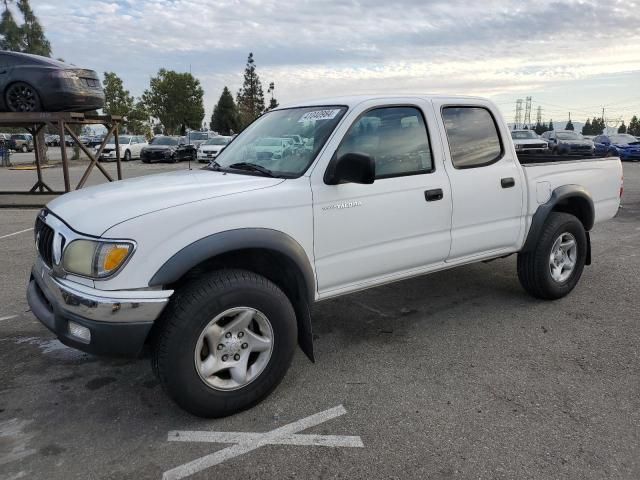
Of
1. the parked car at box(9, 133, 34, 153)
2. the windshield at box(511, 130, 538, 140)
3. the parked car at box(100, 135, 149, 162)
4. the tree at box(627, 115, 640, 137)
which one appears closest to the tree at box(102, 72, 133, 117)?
the parked car at box(9, 133, 34, 153)

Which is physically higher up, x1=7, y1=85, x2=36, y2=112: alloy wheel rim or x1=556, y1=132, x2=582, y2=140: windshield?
x1=7, y1=85, x2=36, y2=112: alloy wheel rim

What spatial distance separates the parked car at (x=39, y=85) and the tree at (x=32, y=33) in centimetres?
2676

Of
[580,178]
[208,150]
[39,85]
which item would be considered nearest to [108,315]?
[580,178]

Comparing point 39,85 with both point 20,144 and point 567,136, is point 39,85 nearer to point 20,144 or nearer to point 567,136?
point 567,136

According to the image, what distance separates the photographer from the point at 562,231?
15.5 ft

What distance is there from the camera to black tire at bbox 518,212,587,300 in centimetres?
460

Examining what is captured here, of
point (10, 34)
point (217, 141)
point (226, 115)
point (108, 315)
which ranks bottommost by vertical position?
point (108, 315)

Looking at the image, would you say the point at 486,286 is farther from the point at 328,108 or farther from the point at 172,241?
the point at 172,241

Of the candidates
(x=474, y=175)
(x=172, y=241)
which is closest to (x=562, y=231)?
(x=474, y=175)

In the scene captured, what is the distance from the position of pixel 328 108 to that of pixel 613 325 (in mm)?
2979

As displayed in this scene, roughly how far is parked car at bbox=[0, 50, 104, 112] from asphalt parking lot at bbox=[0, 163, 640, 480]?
21.8ft

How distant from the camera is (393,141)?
3701 mm

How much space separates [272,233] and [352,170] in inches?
24.2

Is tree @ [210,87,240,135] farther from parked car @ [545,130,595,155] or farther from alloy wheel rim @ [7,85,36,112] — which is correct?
alloy wheel rim @ [7,85,36,112]
